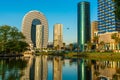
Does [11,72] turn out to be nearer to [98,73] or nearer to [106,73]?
[98,73]

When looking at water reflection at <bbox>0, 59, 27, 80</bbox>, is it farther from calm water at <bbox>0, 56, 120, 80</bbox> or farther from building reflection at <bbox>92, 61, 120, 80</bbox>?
building reflection at <bbox>92, 61, 120, 80</bbox>

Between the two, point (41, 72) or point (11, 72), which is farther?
point (41, 72)

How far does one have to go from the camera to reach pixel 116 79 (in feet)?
128

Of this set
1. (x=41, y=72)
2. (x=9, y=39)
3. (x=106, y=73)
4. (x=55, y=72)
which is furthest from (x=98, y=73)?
(x=9, y=39)

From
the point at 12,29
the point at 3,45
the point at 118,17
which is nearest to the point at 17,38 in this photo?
the point at 12,29

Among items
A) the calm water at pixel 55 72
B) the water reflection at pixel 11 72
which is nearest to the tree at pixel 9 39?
the calm water at pixel 55 72

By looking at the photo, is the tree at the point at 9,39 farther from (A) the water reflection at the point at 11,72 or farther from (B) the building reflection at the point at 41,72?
(A) the water reflection at the point at 11,72

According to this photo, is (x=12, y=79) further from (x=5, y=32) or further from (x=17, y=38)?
(x=17, y=38)

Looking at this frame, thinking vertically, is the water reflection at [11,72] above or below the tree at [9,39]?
below

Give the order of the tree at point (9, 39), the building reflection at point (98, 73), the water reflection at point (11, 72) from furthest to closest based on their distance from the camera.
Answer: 1. the tree at point (9, 39)
2. the building reflection at point (98, 73)
3. the water reflection at point (11, 72)

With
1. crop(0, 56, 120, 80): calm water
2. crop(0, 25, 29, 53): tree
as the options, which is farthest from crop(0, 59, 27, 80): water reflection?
crop(0, 25, 29, 53): tree

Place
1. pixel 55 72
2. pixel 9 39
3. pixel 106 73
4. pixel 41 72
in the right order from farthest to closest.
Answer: pixel 9 39 → pixel 55 72 → pixel 41 72 → pixel 106 73

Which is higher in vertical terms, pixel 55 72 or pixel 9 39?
pixel 9 39

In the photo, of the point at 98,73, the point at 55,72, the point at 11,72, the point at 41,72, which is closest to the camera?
the point at 11,72
